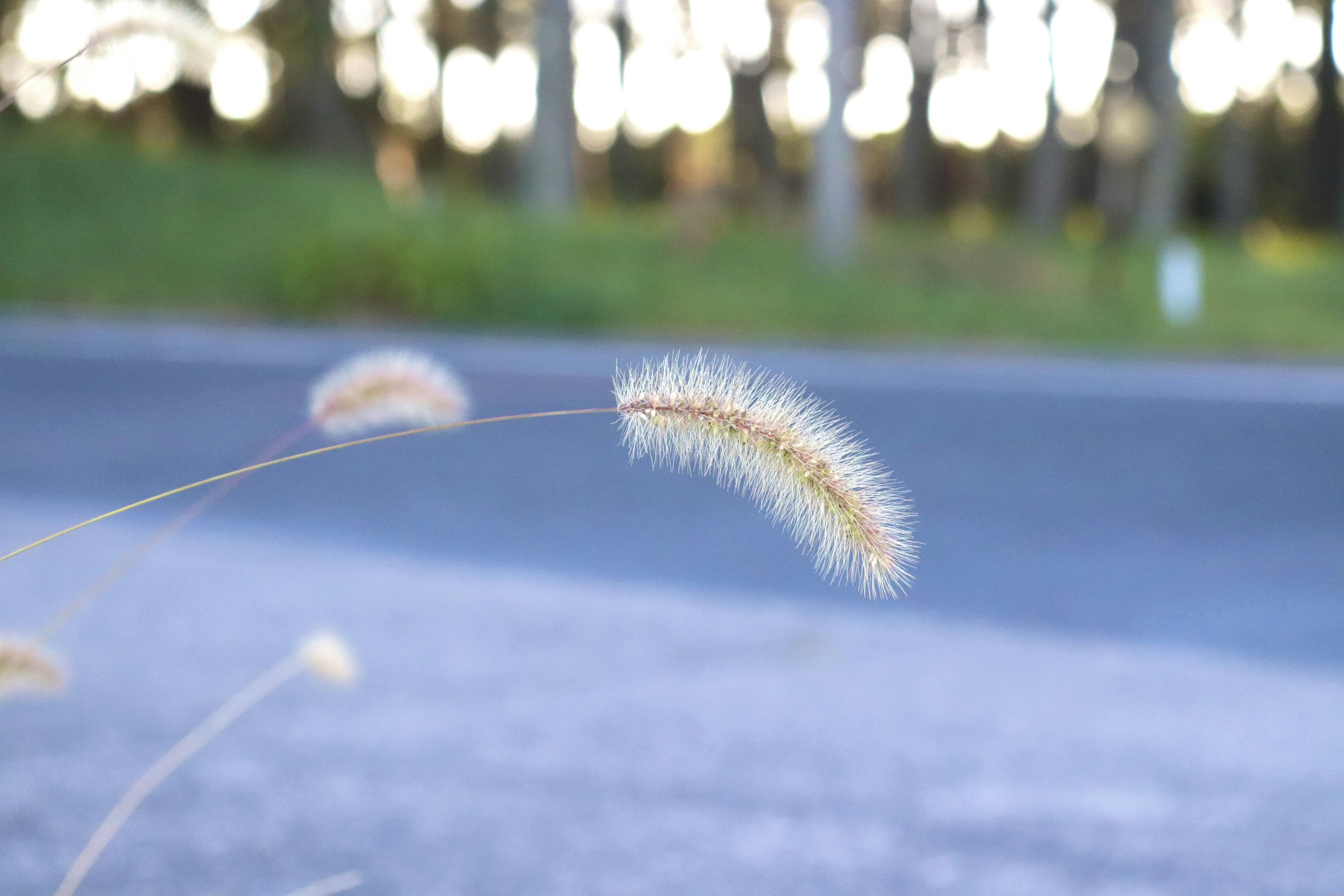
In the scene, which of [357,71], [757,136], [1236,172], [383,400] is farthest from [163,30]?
[357,71]

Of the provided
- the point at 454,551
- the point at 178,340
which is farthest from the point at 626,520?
the point at 178,340

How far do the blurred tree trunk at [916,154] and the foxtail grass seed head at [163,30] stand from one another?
94.8 ft

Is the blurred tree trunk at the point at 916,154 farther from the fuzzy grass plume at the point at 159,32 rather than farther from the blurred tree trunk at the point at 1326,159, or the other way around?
the fuzzy grass plume at the point at 159,32

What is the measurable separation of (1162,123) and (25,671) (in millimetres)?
23319

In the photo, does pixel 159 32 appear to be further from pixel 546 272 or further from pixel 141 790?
pixel 546 272

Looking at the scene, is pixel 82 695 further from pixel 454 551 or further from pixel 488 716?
pixel 454 551

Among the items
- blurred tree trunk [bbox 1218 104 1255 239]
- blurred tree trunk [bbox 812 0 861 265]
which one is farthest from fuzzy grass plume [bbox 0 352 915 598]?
blurred tree trunk [bbox 1218 104 1255 239]

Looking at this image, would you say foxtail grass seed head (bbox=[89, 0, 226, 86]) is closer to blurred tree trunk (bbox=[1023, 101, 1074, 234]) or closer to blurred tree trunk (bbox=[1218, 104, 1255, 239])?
blurred tree trunk (bbox=[1023, 101, 1074, 234])

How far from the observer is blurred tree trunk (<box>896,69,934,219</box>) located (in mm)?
29672

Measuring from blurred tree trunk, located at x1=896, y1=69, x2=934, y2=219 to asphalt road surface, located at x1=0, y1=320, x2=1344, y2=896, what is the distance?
72.2 ft

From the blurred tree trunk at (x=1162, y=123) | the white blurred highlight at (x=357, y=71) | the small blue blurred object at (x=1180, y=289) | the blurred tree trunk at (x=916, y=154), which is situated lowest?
the small blue blurred object at (x=1180, y=289)

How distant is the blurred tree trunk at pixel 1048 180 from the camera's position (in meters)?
25.6

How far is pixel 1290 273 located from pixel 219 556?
18436 millimetres

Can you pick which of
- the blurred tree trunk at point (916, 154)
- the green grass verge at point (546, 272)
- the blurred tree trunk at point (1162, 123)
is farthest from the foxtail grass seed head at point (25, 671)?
the blurred tree trunk at point (916, 154)
